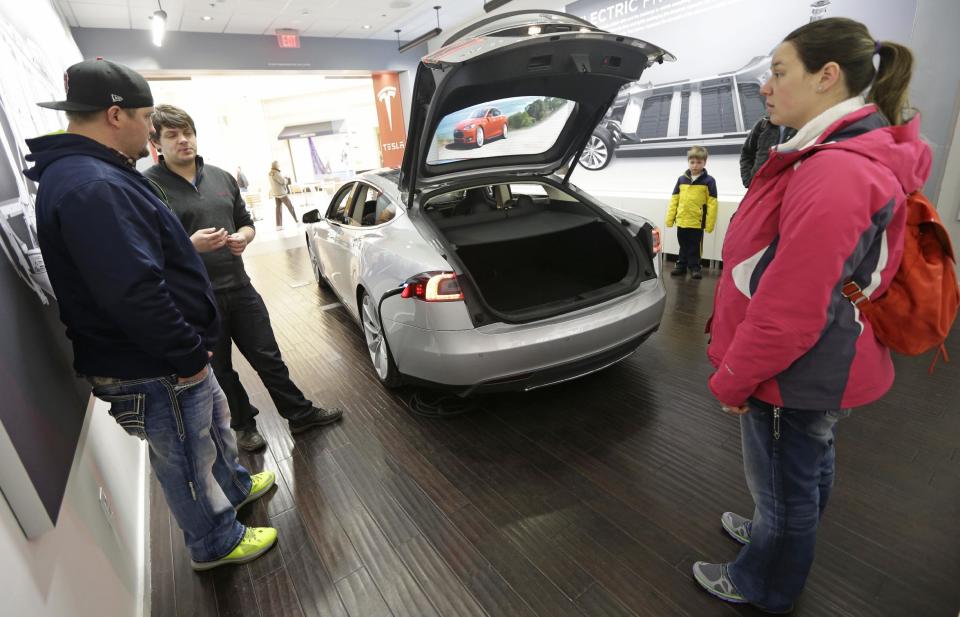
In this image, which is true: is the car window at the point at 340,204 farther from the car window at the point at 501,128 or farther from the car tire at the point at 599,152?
the car tire at the point at 599,152

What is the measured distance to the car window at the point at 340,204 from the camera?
379 centimetres

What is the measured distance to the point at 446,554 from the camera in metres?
1.77

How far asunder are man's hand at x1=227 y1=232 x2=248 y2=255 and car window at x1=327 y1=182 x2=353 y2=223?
1.57 metres

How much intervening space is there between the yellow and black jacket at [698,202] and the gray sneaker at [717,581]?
13.0 ft

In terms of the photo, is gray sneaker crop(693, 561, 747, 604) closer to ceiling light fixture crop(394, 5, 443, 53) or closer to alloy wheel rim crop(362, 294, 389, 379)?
alloy wheel rim crop(362, 294, 389, 379)

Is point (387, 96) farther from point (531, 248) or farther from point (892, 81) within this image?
point (892, 81)

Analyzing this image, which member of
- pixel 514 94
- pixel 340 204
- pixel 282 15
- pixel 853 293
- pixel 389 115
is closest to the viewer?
pixel 853 293

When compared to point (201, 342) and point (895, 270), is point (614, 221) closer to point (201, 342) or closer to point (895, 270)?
point (895, 270)

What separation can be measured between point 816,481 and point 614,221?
185cm

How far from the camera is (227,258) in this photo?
2248mm

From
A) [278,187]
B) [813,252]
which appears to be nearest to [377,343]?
[813,252]

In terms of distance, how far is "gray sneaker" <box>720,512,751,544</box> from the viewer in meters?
1.71

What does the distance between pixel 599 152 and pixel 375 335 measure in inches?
197

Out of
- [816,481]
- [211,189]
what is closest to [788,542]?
[816,481]
